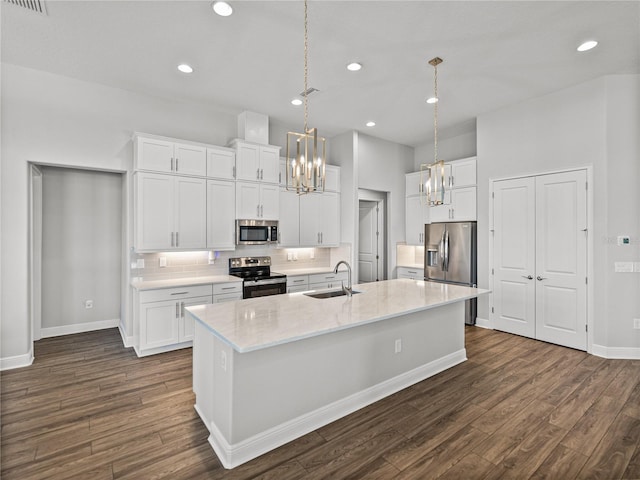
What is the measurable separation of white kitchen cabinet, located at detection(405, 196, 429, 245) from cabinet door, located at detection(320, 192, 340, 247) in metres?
1.60

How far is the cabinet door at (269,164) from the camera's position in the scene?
516 cm

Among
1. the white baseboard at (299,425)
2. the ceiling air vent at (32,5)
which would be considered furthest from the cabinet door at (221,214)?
the white baseboard at (299,425)

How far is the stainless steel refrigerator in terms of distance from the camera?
5.45 meters

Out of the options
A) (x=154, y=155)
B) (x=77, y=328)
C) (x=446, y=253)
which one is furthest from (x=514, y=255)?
(x=77, y=328)

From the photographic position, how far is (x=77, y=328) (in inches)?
192

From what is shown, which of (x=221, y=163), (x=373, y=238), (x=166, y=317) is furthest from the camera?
(x=373, y=238)

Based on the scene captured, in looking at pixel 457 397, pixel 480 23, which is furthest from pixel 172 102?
pixel 457 397

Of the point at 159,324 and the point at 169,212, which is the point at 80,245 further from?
the point at 159,324

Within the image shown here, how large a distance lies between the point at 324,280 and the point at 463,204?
2710mm

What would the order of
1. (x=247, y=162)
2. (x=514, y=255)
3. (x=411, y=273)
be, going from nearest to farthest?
1. (x=514, y=255)
2. (x=247, y=162)
3. (x=411, y=273)

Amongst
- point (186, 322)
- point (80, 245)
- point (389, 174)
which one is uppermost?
point (389, 174)

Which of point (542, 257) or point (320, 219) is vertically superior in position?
point (320, 219)

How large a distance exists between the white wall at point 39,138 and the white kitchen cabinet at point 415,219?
4786 mm

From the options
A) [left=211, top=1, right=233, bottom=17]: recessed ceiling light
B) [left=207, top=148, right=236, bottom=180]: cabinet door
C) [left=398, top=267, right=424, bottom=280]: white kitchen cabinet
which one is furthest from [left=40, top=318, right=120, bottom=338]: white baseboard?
[left=398, top=267, right=424, bottom=280]: white kitchen cabinet
